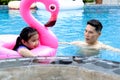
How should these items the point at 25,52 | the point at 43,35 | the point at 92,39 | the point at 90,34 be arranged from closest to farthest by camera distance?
the point at 25,52 < the point at 43,35 < the point at 90,34 < the point at 92,39

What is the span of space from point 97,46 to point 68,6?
885 centimetres

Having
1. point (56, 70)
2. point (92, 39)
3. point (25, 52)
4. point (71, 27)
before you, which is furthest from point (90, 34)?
point (71, 27)

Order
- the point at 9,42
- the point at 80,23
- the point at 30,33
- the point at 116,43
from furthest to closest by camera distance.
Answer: the point at 80,23
the point at 116,43
the point at 9,42
the point at 30,33

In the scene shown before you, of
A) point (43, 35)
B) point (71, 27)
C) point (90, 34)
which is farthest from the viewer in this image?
point (71, 27)

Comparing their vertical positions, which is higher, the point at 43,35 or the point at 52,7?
the point at 52,7

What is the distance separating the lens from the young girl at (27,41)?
3.94 metres

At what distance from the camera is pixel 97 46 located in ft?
15.9

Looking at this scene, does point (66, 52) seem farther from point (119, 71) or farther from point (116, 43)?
point (119, 71)

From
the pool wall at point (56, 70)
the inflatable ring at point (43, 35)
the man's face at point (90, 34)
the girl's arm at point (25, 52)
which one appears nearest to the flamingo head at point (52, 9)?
the inflatable ring at point (43, 35)

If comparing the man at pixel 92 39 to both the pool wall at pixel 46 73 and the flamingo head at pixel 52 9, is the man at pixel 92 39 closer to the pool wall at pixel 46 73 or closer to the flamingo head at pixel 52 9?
the flamingo head at pixel 52 9

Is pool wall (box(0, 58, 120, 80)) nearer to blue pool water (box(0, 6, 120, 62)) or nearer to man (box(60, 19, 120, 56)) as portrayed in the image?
man (box(60, 19, 120, 56))

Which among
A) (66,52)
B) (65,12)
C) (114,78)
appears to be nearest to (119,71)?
(114,78)

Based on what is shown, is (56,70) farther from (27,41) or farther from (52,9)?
(52,9)

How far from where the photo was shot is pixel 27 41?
157 inches
